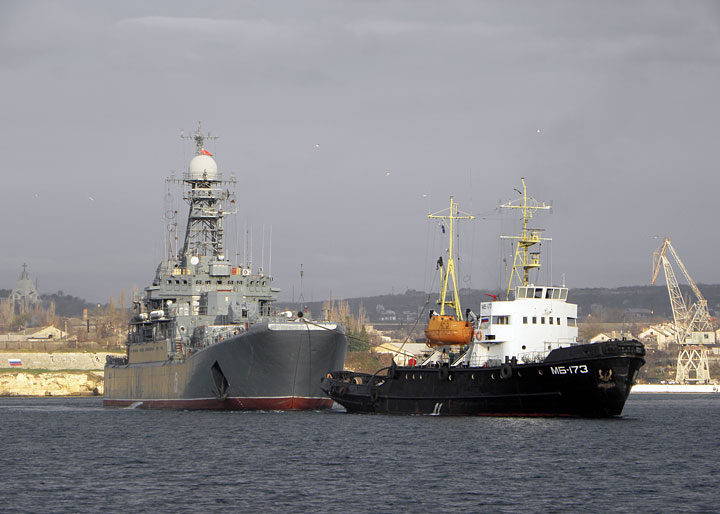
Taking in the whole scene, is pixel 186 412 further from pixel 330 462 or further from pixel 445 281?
pixel 330 462

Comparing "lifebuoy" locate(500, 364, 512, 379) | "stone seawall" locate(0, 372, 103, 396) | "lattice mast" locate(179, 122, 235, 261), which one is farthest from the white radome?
"stone seawall" locate(0, 372, 103, 396)

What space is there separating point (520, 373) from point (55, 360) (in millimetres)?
93819

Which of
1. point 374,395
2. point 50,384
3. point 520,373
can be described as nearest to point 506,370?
→ point 520,373

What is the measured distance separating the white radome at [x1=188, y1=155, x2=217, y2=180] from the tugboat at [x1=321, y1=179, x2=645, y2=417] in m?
25.1

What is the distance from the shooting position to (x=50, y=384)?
122 metres

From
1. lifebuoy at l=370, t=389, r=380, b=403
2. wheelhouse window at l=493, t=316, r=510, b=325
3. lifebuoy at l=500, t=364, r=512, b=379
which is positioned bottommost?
lifebuoy at l=370, t=389, r=380, b=403

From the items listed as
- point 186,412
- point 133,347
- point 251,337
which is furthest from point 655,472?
point 133,347

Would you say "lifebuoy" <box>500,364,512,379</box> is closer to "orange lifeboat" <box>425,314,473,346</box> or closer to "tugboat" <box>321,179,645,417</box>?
"tugboat" <box>321,179,645,417</box>

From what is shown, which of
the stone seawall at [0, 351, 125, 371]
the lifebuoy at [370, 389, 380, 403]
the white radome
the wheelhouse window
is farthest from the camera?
the stone seawall at [0, 351, 125, 371]

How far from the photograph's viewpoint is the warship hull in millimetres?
61094

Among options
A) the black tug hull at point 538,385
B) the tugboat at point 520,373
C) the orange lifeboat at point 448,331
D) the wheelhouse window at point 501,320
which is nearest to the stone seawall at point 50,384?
the tugboat at point 520,373

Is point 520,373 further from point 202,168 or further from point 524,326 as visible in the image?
point 202,168

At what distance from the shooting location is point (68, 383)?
404 feet

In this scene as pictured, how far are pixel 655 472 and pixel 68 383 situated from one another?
98393mm
